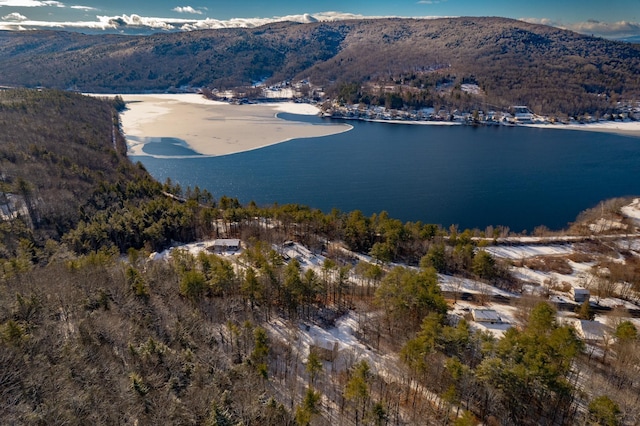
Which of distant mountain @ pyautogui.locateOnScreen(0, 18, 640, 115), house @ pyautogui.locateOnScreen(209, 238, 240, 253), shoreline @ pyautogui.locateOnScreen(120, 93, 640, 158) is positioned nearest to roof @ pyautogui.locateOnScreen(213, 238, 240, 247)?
house @ pyautogui.locateOnScreen(209, 238, 240, 253)

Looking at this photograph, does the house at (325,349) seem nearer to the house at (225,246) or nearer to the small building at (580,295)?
the house at (225,246)

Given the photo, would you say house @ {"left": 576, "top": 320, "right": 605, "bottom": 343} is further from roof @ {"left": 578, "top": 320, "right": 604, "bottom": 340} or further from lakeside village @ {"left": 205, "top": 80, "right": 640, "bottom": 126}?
lakeside village @ {"left": 205, "top": 80, "right": 640, "bottom": 126}

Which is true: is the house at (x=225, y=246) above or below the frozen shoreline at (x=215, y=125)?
below

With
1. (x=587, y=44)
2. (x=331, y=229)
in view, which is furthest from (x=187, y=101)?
(x=587, y=44)

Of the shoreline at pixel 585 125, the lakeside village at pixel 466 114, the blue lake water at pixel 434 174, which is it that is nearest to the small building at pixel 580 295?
the blue lake water at pixel 434 174

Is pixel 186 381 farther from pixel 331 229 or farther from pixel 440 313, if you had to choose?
pixel 331 229

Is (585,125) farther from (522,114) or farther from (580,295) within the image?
(580,295)

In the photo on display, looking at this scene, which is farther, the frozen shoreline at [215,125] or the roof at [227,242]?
the frozen shoreline at [215,125]

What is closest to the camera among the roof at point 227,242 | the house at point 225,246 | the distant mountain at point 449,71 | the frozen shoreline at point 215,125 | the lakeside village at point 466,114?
the house at point 225,246
